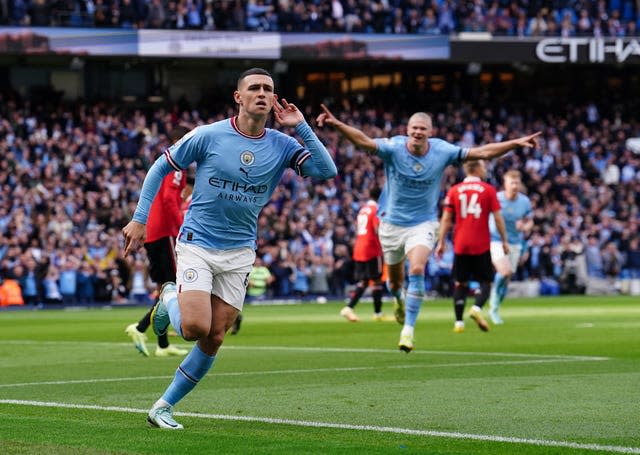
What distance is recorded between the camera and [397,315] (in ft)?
64.1

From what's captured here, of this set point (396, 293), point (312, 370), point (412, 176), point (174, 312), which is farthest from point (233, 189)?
point (396, 293)

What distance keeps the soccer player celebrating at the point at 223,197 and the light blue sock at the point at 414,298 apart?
6.65 m

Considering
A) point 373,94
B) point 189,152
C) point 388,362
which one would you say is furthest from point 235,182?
point 373,94

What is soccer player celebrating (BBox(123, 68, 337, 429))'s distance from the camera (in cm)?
882

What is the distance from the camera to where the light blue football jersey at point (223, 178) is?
895cm

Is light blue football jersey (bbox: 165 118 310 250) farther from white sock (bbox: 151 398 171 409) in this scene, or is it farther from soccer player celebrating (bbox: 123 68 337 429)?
white sock (bbox: 151 398 171 409)

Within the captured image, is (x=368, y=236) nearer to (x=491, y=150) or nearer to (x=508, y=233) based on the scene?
(x=508, y=233)

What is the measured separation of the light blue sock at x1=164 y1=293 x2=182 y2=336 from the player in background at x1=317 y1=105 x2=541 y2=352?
244 inches

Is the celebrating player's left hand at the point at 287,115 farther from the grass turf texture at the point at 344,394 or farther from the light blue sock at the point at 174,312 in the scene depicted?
the grass turf texture at the point at 344,394

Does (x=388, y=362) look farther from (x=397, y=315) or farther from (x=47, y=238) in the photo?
(x=47, y=238)

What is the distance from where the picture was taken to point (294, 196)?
4209 centimetres

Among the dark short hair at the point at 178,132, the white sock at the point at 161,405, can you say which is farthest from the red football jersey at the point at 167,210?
the white sock at the point at 161,405

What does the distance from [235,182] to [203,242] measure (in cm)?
45

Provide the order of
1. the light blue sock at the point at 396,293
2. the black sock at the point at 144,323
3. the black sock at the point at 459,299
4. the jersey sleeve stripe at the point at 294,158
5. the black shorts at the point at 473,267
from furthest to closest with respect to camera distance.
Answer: the black shorts at the point at 473,267, the black sock at the point at 459,299, the light blue sock at the point at 396,293, the black sock at the point at 144,323, the jersey sleeve stripe at the point at 294,158
